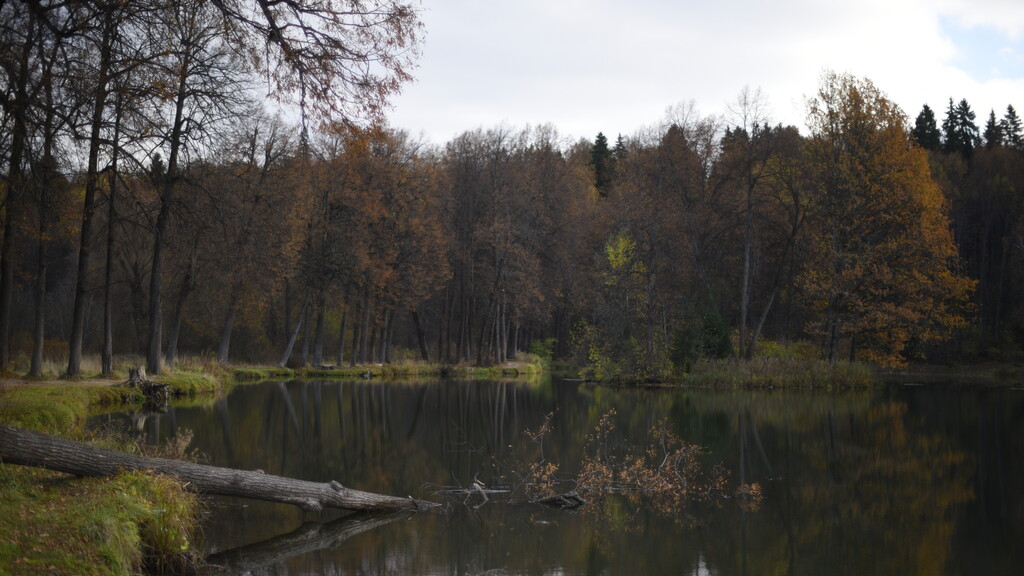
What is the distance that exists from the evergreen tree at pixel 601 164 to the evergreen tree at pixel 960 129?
25425mm

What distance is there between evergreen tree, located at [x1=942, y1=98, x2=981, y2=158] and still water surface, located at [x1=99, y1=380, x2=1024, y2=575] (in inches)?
1571

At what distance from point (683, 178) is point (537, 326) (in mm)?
17397

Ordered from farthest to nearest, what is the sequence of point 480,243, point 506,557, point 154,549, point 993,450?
point 480,243 < point 993,450 < point 506,557 < point 154,549

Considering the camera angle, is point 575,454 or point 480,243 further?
point 480,243

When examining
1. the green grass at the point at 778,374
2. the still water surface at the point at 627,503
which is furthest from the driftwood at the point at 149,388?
the green grass at the point at 778,374

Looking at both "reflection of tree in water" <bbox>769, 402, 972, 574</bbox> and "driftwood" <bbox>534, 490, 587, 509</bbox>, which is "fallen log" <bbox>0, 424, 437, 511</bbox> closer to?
"driftwood" <bbox>534, 490, 587, 509</bbox>

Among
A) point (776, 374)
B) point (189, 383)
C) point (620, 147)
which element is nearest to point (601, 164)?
point (620, 147)

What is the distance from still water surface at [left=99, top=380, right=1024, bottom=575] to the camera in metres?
8.75

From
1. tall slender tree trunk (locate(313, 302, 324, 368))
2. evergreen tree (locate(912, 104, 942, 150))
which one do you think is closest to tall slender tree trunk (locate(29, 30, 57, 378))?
tall slender tree trunk (locate(313, 302, 324, 368))

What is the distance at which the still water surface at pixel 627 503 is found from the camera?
344 inches

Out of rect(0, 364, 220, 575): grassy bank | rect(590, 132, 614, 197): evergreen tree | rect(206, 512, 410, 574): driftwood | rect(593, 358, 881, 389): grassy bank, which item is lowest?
rect(206, 512, 410, 574): driftwood

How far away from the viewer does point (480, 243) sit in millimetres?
44562

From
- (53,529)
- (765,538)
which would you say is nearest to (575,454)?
(765,538)

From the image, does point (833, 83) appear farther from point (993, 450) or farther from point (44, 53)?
point (44, 53)
